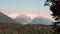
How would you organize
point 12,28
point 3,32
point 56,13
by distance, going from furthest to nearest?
1. point 12,28
2. point 3,32
3. point 56,13

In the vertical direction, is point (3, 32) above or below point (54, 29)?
above

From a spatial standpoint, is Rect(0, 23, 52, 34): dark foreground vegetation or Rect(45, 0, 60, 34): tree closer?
Rect(45, 0, 60, 34): tree

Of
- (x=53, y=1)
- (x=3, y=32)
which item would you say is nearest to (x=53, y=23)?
(x=53, y=1)

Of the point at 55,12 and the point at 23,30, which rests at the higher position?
the point at 23,30

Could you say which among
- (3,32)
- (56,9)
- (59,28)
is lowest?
(59,28)

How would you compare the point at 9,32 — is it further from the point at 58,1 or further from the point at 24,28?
the point at 58,1

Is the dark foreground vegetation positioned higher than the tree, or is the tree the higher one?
the dark foreground vegetation

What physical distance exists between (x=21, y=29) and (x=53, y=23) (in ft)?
441

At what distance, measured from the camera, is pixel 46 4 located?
3284 centimetres

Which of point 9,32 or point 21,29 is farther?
point 21,29

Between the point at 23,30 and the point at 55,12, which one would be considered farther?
the point at 23,30

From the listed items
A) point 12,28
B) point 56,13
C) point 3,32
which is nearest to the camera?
point 56,13

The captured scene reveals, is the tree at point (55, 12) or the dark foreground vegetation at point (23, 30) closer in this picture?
the tree at point (55, 12)

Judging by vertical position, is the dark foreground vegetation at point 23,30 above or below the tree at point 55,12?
above
